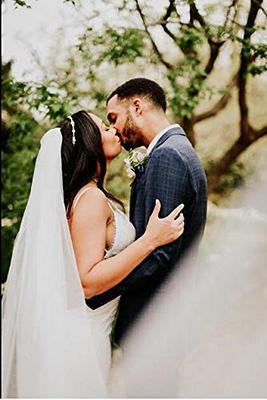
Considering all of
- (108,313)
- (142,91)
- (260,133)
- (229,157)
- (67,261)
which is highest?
(142,91)

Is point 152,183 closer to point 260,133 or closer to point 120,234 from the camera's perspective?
point 120,234

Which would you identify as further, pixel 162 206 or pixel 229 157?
pixel 229 157

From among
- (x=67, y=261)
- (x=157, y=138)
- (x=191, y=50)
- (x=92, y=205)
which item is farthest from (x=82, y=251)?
(x=191, y=50)

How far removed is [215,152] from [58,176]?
2.61 metres

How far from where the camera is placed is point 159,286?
8.89 ft

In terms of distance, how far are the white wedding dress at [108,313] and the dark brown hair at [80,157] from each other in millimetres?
47

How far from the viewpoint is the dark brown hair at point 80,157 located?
2645 mm

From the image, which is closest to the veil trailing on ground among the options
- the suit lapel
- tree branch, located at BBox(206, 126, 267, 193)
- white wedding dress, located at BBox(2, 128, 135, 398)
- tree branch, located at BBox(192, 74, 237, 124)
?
white wedding dress, located at BBox(2, 128, 135, 398)

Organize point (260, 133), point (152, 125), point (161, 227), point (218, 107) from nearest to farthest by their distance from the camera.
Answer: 1. point (161, 227)
2. point (152, 125)
3. point (260, 133)
4. point (218, 107)

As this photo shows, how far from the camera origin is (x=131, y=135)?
286cm

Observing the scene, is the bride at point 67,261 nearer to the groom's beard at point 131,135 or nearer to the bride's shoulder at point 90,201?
the bride's shoulder at point 90,201

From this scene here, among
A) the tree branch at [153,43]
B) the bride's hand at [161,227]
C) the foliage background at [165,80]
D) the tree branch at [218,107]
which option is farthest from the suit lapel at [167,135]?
the tree branch at [218,107]

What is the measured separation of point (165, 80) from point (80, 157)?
7.03ft

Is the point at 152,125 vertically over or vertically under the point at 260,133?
over
